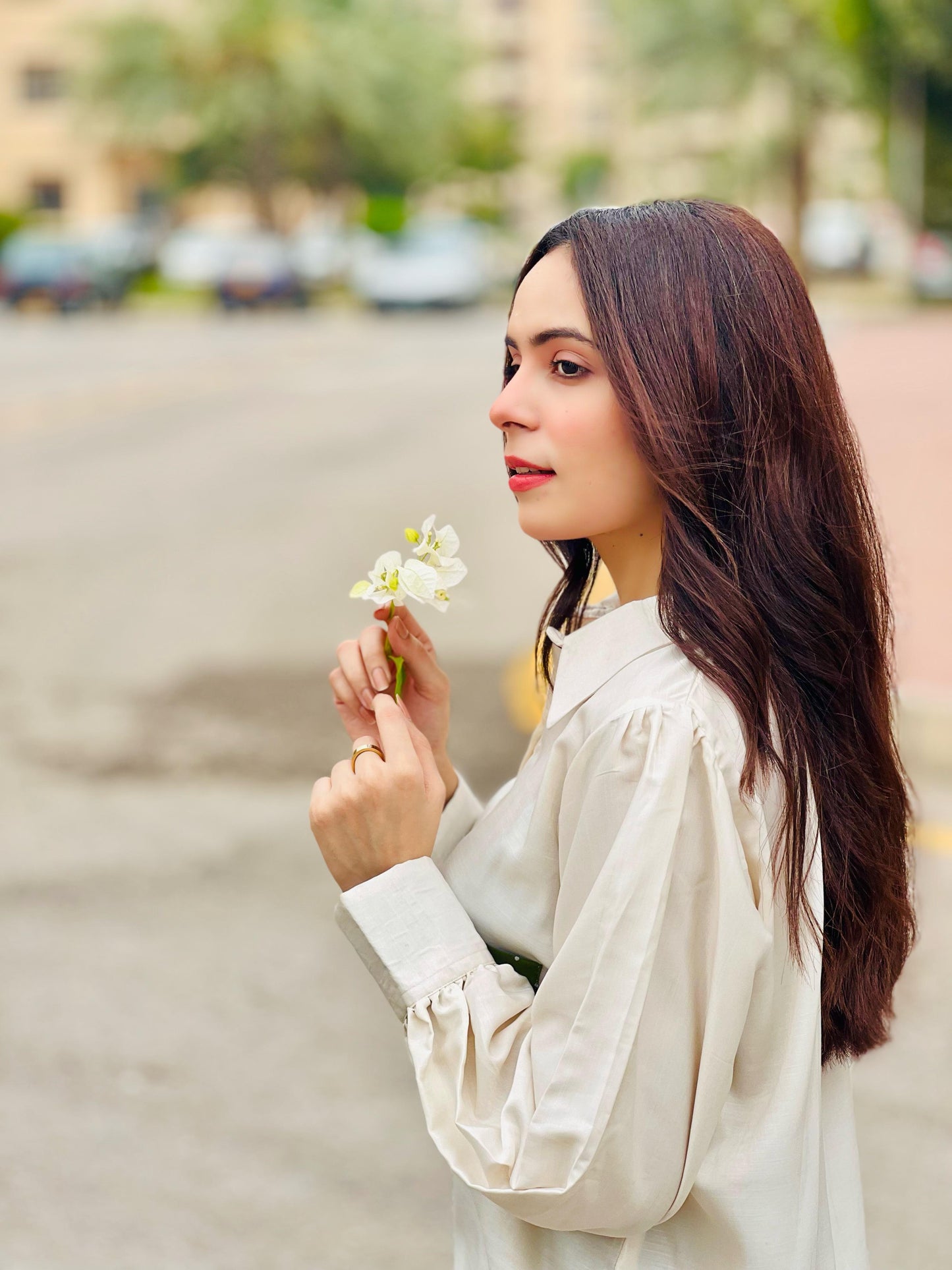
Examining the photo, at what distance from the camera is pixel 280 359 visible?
70.9 ft

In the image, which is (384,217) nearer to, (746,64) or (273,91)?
(273,91)

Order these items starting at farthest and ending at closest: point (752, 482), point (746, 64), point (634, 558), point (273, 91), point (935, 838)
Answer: point (273, 91) < point (746, 64) < point (935, 838) < point (634, 558) < point (752, 482)

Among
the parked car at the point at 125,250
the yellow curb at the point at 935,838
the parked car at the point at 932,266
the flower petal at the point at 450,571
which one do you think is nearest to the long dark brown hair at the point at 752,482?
the flower petal at the point at 450,571

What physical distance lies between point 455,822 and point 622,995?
510 mm

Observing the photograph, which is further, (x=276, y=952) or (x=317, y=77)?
(x=317, y=77)

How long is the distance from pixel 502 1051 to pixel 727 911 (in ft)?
0.82

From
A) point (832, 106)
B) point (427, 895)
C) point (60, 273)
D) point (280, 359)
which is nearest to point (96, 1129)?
point (427, 895)

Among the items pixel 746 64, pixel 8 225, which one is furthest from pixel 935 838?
pixel 8 225

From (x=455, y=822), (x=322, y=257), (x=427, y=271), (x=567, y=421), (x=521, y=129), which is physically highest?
(x=521, y=129)

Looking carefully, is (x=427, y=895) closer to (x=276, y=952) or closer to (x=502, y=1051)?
(x=502, y=1051)

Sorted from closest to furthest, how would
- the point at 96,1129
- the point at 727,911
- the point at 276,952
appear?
the point at 727,911 → the point at 96,1129 → the point at 276,952

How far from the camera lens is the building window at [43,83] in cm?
5600

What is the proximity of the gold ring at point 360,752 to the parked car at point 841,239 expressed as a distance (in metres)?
48.2

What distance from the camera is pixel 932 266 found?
3134 cm
